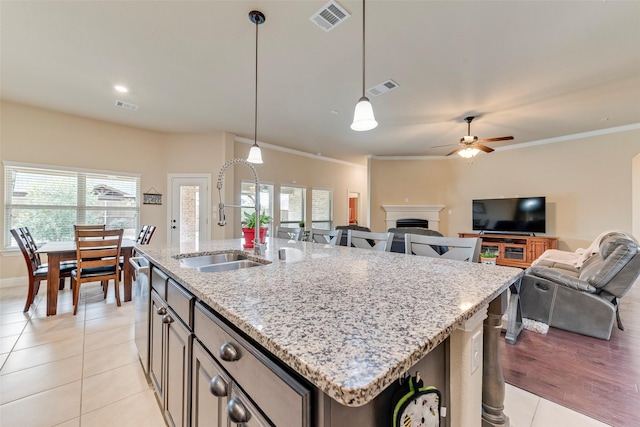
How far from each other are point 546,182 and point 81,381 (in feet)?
26.1

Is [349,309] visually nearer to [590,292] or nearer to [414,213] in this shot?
[590,292]

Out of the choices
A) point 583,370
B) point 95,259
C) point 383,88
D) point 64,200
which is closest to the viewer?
point 583,370

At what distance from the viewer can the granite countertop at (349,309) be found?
48 centimetres

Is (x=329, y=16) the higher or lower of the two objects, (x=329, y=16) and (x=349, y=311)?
the higher

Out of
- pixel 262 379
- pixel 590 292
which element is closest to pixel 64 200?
pixel 262 379

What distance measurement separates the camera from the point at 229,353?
727 mm

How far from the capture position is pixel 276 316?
0.71 metres

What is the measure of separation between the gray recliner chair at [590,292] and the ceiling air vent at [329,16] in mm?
3196

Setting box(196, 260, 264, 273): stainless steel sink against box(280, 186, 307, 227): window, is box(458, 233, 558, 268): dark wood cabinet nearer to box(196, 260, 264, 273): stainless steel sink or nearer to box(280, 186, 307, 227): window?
box(280, 186, 307, 227): window

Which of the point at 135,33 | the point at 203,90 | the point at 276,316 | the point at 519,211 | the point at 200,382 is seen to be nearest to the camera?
the point at 276,316

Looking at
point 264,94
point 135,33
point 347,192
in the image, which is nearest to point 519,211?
point 347,192

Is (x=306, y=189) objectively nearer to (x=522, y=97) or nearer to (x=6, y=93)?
(x=522, y=97)

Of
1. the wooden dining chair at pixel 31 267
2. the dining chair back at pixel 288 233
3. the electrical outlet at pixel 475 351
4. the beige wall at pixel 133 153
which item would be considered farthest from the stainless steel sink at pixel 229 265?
the beige wall at pixel 133 153

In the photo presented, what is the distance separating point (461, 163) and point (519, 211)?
72.8 inches
